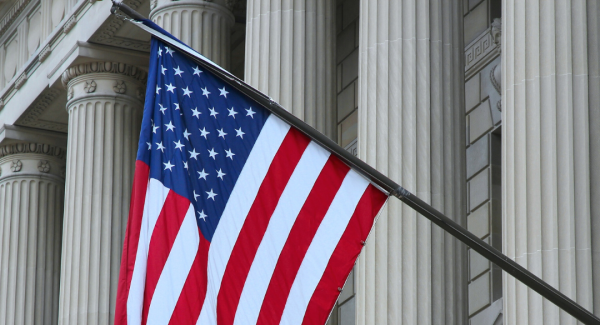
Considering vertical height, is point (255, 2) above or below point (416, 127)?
above

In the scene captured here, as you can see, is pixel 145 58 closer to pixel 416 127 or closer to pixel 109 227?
pixel 109 227

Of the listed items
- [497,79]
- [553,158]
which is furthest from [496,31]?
[553,158]

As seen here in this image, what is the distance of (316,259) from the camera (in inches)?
443

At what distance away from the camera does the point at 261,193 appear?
11.6m

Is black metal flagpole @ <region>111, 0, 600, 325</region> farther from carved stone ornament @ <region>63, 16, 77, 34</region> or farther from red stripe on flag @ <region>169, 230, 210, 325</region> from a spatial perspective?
carved stone ornament @ <region>63, 16, 77, 34</region>

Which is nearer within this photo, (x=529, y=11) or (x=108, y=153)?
(x=529, y=11)

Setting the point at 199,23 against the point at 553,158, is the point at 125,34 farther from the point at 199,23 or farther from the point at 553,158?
the point at 553,158

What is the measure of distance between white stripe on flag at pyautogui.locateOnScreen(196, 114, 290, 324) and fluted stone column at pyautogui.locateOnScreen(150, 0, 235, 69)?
50.0ft

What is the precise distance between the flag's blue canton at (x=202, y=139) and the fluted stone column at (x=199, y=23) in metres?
14.9

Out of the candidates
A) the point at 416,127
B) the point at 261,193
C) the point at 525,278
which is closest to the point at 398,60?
the point at 416,127

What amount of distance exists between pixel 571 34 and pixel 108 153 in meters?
18.2

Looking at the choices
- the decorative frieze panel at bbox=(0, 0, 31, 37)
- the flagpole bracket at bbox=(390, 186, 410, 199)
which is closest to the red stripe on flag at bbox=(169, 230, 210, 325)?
the flagpole bracket at bbox=(390, 186, 410, 199)

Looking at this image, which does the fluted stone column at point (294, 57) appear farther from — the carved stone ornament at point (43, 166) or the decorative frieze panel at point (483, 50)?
the carved stone ornament at point (43, 166)

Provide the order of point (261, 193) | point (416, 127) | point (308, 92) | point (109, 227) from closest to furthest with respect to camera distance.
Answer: point (261, 193)
point (416, 127)
point (308, 92)
point (109, 227)
